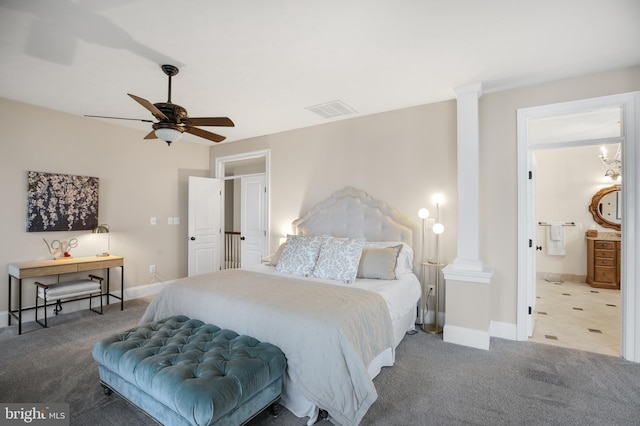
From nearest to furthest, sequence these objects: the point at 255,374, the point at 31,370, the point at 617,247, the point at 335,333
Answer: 1. the point at 255,374
2. the point at 335,333
3. the point at 31,370
4. the point at 617,247

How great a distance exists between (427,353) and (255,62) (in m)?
3.14

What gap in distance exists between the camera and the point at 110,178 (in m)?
4.44

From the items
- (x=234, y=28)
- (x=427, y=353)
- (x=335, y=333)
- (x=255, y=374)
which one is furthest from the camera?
(x=427, y=353)

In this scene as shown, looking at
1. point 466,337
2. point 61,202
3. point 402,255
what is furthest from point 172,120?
point 466,337

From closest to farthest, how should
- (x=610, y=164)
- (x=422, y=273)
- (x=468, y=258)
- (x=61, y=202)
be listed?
1. (x=468, y=258)
2. (x=422, y=273)
3. (x=61, y=202)
4. (x=610, y=164)

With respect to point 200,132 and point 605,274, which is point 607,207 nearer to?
point 605,274

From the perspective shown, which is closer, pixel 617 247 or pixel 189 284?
pixel 189 284

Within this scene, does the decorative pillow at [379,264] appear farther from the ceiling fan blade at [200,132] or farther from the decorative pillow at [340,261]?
the ceiling fan blade at [200,132]

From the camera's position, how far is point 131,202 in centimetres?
469

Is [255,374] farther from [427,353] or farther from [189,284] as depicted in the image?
[427,353]

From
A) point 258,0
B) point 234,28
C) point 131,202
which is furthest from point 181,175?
point 258,0

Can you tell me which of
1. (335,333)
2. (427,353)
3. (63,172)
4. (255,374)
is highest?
(63,172)

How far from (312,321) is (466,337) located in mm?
1945

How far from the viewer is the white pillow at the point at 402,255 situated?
333cm
